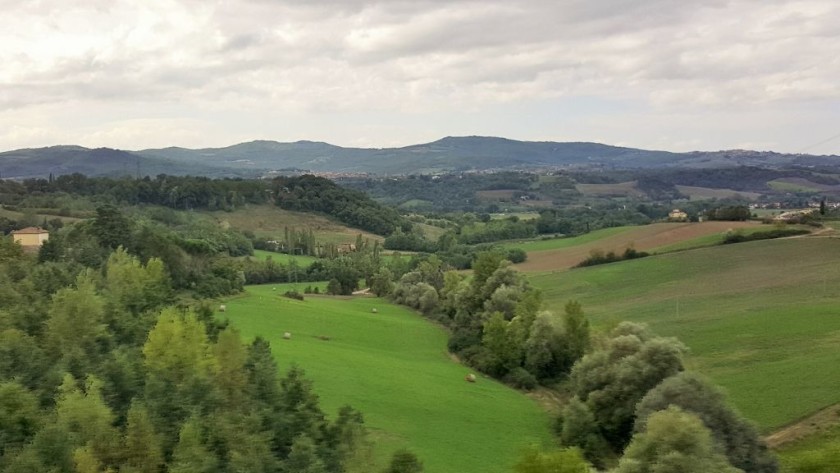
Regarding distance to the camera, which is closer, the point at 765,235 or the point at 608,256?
the point at 765,235

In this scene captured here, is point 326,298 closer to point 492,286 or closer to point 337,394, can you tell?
point 492,286

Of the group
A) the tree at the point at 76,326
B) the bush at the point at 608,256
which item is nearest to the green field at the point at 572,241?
the bush at the point at 608,256

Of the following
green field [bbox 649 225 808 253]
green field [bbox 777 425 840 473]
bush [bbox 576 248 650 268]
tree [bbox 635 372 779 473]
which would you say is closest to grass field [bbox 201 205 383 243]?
bush [bbox 576 248 650 268]

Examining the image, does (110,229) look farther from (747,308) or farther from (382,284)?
(747,308)

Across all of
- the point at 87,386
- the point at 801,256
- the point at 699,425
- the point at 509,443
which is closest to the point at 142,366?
the point at 87,386

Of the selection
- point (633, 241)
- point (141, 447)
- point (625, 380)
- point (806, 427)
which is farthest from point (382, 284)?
point (141, 447)
